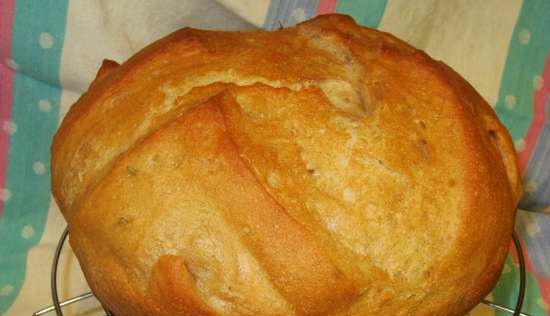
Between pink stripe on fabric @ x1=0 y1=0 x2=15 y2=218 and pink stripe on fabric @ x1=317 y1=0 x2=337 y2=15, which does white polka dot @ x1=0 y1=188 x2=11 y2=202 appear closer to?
pink stripe on fabric @ x1=0 y1=0 x2=15 y2=218

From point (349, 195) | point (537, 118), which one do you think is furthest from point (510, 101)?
point (349, 195)

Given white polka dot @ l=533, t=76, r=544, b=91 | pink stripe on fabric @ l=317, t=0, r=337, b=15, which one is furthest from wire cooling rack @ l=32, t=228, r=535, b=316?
pink stripe on fabric @ l=317, t=0, r=337, b=15

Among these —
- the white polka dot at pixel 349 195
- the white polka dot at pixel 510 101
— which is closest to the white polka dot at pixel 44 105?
the white polka dot at pixel 349 195

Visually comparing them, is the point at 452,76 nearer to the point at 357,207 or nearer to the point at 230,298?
the point at 357,207

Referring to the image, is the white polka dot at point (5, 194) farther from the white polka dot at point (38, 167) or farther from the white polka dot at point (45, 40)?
the white polka dot at point (45, 40)

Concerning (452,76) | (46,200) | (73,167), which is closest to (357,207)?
(452,76)

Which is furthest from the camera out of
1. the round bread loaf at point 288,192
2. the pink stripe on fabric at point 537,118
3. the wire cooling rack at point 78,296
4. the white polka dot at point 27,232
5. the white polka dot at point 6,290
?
the pink stripe on fabric at point 537,118
